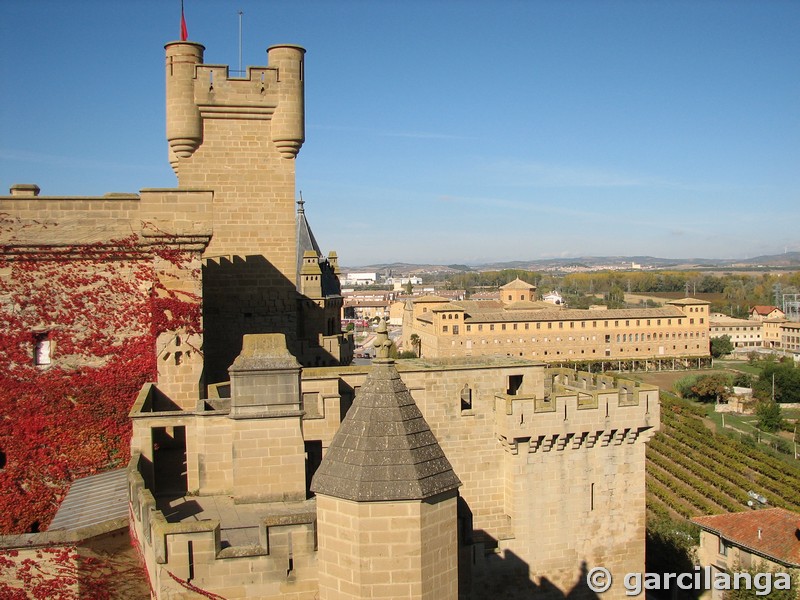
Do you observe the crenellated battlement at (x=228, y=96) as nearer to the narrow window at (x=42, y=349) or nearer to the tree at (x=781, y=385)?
the narrow window at (x=42, y=349)

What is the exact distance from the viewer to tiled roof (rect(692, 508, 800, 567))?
2758cm

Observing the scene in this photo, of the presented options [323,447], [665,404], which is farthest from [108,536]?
[665,404]

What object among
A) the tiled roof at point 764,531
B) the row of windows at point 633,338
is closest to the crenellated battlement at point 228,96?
the tiled roof at point 764,531

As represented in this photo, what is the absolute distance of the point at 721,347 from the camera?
12662cm

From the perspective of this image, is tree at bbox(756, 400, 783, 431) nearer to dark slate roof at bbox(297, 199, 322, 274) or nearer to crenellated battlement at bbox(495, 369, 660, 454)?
dark slate roof at bbox(297, 199, 322, 274)

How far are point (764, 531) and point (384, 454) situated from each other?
88.4 feet

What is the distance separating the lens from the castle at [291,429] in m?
7.30

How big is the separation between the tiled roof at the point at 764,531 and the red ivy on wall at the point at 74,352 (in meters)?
23.4

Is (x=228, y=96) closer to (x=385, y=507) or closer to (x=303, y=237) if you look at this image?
(x=303, y=237)

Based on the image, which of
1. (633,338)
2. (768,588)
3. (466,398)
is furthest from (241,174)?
(633,338)

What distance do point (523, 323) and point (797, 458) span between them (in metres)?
53.8

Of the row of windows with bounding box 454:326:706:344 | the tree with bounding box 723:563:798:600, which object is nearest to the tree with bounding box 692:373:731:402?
the row of windows with bounding box 454:326:706:344

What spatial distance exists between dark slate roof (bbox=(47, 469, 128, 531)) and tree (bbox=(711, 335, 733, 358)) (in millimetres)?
124315

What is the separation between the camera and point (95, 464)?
13.9m
